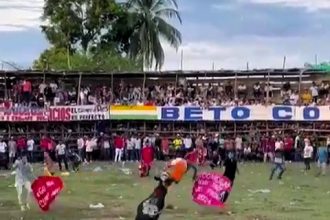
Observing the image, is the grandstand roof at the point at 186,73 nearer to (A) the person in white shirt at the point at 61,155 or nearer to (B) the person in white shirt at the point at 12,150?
(B) the person in white shirt at the point at 12,150

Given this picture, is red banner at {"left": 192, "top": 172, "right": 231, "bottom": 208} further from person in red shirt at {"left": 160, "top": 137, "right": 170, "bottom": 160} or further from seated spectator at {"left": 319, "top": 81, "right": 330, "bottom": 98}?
seated spectator at {"left": 319, "top": 81, "right": 330, "bottom": 98}

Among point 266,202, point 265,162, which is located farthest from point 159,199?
point 265,162

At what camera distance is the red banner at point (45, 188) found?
21969 millimetres

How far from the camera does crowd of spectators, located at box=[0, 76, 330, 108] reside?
1966 inches

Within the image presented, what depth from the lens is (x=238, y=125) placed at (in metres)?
50.8

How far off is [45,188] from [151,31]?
132ft

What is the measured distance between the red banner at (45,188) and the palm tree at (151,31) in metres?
39.4

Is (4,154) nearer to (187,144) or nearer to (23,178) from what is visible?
(187,144)

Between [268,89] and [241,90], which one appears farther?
[241,90]

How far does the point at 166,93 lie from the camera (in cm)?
5191

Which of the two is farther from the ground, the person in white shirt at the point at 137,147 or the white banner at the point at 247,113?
the white banner at the point at 247,113

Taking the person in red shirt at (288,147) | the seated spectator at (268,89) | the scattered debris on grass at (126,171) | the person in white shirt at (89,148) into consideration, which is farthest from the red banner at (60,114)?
the person in red shirt at (288,147)

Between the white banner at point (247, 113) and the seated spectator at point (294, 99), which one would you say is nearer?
the white banner at point (247, 113)

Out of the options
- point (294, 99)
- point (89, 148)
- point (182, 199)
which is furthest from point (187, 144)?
point (182, 199)
